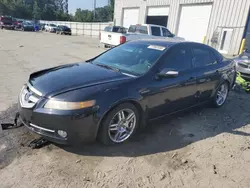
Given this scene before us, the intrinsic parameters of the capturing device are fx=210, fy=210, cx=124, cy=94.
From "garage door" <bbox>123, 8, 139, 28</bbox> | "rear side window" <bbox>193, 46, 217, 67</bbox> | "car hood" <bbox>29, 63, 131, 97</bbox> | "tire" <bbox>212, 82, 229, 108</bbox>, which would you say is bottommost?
"tire" <bbox>212, 82, 229, 108</bbox>

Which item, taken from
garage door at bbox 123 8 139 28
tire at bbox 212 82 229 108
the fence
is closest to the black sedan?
tire at bbox 212 82 229 108

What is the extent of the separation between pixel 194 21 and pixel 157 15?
16.6 feet

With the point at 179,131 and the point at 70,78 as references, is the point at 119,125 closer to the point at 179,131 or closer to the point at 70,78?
the point at 70,78

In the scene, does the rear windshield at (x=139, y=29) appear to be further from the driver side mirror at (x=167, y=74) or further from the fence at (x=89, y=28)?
the fence at (x=89, y=28)

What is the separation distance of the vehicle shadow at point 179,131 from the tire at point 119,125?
127mm

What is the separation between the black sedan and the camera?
2656 millimetres

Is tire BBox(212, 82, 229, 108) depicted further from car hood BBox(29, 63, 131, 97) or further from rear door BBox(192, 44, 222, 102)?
car hood BBox(29, 63, 131, 97)

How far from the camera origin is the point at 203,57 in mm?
4344

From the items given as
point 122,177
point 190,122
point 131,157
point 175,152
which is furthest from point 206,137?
point 122,177

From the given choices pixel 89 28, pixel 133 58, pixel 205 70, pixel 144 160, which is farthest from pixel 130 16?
pixel 144 160

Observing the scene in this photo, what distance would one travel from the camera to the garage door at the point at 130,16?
24.3 m

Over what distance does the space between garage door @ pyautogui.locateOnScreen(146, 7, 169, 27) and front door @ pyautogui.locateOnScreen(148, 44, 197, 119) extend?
1856 centimetres

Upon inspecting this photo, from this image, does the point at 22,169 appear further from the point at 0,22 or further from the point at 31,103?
the point at 0,22

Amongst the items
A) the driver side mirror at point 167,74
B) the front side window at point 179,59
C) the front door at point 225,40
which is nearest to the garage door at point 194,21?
the front door at point 225,40
